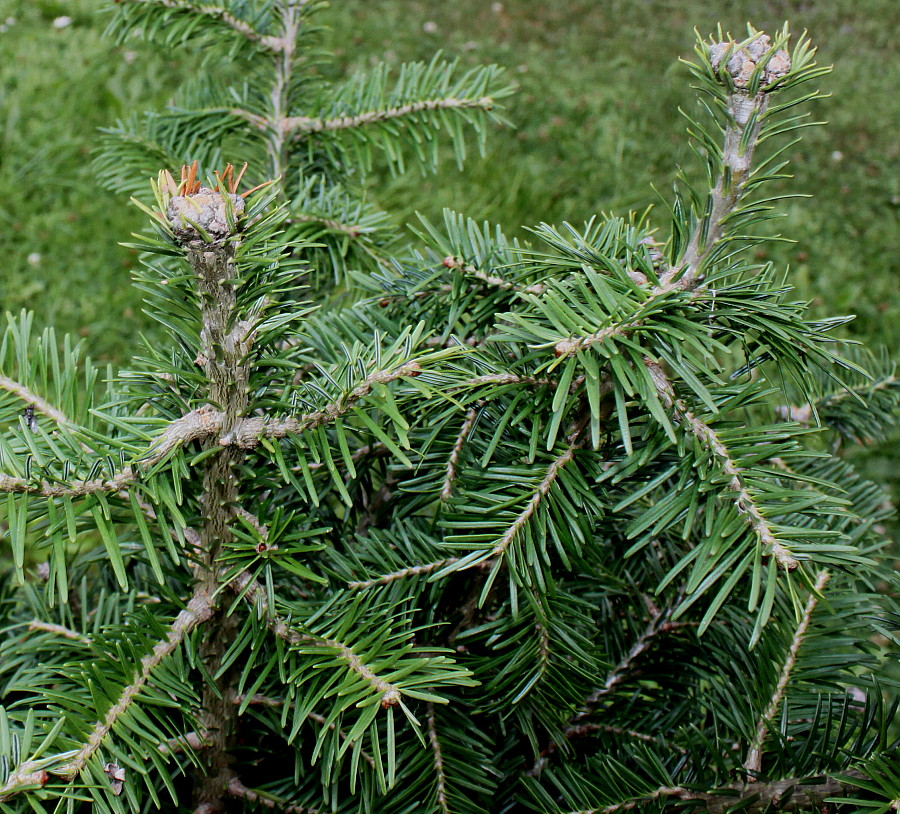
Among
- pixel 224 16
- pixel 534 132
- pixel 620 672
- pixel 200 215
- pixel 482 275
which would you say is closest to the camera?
pixel 200 215

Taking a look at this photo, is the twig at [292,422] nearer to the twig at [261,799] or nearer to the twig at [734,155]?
the twig at [734,155]

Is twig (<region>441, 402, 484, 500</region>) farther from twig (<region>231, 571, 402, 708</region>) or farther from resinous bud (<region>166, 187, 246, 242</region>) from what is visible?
resinous bud (<region>166, 187, 246, 242</region>)

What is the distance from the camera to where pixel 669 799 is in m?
0.65

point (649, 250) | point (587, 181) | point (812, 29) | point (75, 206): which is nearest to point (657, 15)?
point (812, 29)

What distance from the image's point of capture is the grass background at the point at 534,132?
2.60 meters

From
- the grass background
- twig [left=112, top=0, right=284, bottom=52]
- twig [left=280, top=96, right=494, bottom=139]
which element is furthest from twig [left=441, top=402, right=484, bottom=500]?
the grass background

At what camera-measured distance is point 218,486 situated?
1.86 ft

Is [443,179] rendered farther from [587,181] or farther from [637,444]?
[637,444]

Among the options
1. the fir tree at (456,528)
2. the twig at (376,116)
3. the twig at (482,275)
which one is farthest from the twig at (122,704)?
the twig at (376,116)

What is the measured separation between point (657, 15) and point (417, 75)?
3.28 metres

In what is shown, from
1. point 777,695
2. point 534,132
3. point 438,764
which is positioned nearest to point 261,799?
point 438,764

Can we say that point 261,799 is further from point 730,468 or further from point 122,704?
point 730,468

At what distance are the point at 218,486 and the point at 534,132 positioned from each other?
2867 mm

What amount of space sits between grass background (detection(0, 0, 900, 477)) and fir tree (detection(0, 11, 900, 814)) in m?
1.66
